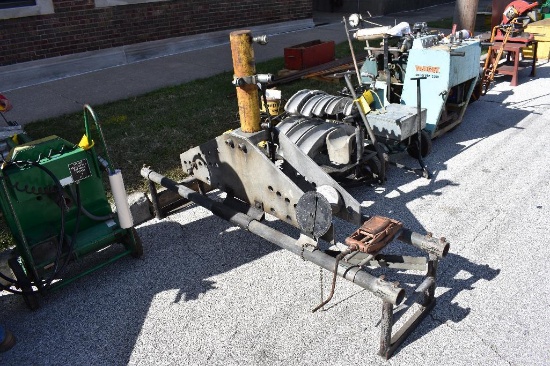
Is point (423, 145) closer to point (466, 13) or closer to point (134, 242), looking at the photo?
point (134, 242)

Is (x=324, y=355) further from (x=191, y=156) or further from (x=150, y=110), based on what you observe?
(x=150, y=110)

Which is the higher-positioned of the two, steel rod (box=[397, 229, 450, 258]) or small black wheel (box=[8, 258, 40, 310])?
steel rod (box=[397, 229, 450, 258])

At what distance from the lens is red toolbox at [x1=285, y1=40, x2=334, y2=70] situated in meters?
9.60

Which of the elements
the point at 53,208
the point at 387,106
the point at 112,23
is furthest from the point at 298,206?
the point at 112,23

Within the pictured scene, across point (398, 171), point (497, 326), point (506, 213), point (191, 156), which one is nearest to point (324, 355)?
point (497, 326)

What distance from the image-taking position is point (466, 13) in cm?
1091

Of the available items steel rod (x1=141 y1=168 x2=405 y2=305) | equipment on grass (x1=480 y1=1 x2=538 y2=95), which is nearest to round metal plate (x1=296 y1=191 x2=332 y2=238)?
steel rod (x1=141 y1=168 x2=405 y2=305)

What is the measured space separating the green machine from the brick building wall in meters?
6.93

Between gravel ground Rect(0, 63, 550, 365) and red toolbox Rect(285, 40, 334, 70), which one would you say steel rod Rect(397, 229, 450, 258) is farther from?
red toolbox Rect(285, 40, 334, 70)

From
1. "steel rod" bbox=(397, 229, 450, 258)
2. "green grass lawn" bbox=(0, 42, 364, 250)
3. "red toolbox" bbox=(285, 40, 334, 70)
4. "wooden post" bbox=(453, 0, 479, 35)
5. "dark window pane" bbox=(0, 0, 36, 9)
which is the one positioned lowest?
"steel rod" bbox=(397, 229, 450, 258)

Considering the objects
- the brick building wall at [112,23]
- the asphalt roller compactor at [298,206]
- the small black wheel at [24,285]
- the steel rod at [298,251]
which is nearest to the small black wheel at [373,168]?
the asphalt roller compactor at [298,206]

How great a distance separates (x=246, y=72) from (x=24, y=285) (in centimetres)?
246

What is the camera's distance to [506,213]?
15.5ft

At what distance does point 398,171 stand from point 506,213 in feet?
4.72
